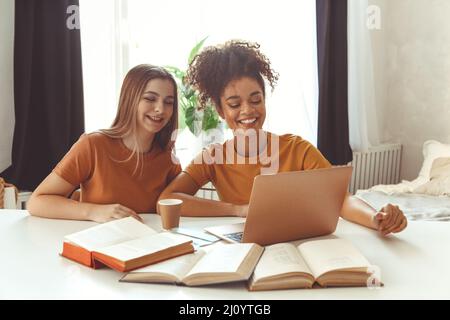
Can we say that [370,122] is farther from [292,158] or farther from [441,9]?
[292,158]

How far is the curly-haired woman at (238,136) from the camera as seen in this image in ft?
5.31

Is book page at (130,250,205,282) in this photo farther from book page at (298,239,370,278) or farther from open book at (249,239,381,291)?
book page at (298,239,370,278)

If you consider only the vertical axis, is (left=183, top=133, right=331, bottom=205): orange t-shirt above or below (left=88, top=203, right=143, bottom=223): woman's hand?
above

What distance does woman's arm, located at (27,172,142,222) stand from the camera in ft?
4.52

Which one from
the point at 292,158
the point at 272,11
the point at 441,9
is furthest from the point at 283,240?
the point at 441,9

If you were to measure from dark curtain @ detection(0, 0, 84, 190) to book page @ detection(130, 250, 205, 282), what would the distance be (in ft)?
5.77

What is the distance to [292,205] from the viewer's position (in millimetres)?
1139

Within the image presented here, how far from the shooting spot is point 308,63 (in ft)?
11.7

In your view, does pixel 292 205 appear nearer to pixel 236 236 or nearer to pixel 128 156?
pixel 236 236

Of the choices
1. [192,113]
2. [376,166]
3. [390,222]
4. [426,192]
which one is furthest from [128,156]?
[376,166]

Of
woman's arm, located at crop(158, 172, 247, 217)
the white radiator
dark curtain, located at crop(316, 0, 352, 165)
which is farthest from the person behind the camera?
the white radiator

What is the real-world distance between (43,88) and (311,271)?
6.67 feet

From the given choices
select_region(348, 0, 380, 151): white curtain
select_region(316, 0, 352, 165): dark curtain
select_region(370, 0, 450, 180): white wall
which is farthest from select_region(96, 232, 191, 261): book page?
select_region(370, 0, 450, 180): white wall
